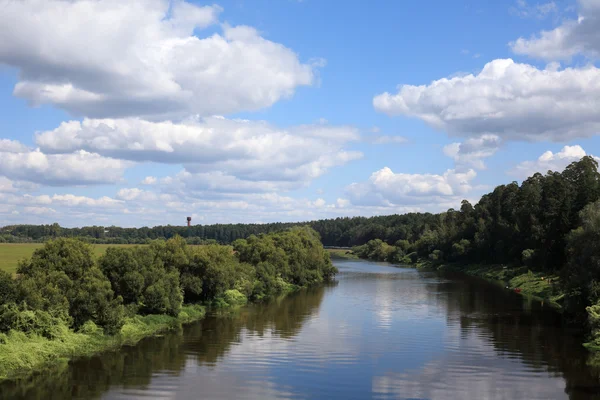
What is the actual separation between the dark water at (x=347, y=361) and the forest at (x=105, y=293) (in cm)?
255

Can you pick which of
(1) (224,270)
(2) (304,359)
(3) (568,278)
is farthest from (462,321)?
(1) (224,270)

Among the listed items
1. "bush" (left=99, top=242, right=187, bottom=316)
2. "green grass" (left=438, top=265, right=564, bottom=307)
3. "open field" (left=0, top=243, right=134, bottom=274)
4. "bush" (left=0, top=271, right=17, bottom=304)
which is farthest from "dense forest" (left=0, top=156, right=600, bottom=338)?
"bush" (left=0, top=271, right=17, bottom=304)

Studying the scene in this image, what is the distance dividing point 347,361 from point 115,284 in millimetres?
21896

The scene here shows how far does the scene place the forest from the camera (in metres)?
34.8

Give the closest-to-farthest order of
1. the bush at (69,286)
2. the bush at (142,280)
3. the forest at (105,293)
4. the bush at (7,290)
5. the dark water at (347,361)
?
the dark water at (347,361) → the bush at (7,290) → the forest at (105,293) → the bush at (69,286) → the bush at (142,280)

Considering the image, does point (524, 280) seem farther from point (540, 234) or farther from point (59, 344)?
point (59, 344)

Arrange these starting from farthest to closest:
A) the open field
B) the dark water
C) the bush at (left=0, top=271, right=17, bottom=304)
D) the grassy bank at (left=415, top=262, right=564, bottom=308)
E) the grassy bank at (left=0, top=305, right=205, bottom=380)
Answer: the grassy bank at (left=415, top=262, right=564, bottom=308)
the open field
the bush at (left=0, top=271, right=17, bottom=304)
the grassy bank at (left=0, top=305, right=205, bottom=380)
the dark water

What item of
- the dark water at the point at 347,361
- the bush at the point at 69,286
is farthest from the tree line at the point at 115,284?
the dark water at the point at 347,361

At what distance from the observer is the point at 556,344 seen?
41.0 metres

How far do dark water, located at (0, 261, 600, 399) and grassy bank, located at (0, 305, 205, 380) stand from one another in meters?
1.51

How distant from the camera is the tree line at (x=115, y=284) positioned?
35.8 meters

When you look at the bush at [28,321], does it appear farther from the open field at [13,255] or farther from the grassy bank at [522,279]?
the grassy bank at [522,279]

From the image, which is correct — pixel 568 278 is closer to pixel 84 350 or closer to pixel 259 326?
pixel 259 326

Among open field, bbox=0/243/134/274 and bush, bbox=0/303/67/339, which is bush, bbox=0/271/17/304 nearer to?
bush, bbox=0/303/67/339
